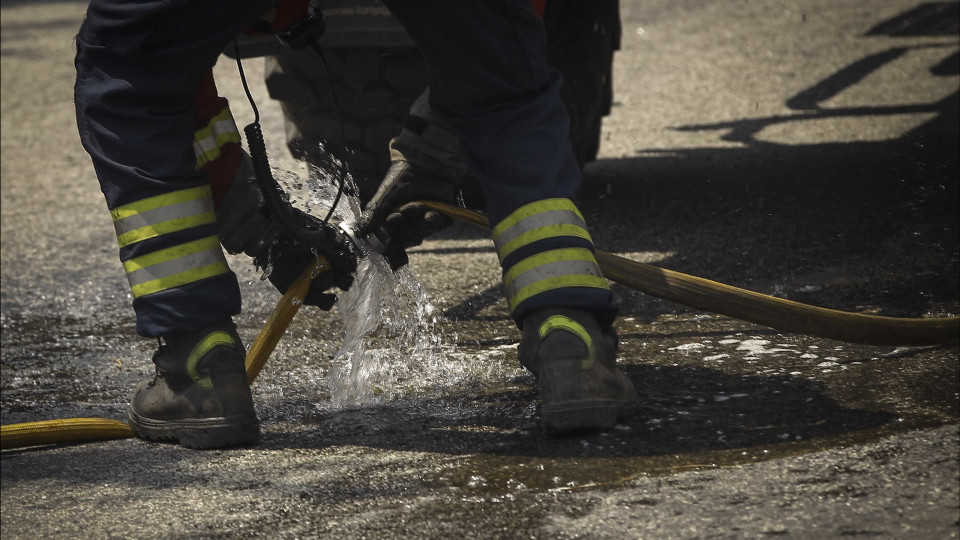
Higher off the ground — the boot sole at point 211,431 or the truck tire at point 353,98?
the truck tire at point 353,98

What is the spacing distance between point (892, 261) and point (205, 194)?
1713mm

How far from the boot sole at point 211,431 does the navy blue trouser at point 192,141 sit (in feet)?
0.59

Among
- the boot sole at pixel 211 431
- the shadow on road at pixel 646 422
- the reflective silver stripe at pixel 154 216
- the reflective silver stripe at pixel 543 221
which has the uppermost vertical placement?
the reflective silver stripe at pixel 154 216

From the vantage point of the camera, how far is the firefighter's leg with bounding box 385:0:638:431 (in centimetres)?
197

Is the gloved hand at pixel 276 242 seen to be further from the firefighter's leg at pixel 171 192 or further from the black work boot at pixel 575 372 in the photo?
the black work boot at pixel 575 372

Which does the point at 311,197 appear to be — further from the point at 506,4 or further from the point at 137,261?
the point at 506,4

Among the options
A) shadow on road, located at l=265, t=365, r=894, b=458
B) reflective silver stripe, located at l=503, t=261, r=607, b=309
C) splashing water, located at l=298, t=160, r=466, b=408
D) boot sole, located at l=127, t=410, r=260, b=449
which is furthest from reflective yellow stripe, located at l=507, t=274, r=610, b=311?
boot sole, located at l=127, t=410, r=260, b=449

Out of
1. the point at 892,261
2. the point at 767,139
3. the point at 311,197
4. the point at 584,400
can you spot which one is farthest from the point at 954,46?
the point at 584,400

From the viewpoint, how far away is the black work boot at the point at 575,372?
1.94m

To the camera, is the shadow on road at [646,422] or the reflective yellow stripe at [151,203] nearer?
the shadow on road at [646,422]

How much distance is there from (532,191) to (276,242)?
2.07 feet

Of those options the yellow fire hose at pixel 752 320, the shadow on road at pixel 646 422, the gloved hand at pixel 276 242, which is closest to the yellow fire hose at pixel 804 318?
the yellow fire hose at pixel 752 320

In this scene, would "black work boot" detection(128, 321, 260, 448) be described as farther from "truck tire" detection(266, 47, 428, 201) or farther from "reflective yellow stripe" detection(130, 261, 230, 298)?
"truck tire" detection(266, 47, 428, 201)

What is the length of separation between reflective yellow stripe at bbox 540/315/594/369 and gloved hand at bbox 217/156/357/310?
23.3 inches
